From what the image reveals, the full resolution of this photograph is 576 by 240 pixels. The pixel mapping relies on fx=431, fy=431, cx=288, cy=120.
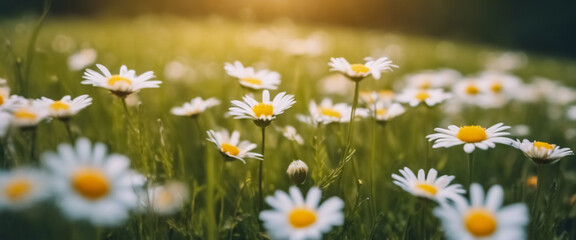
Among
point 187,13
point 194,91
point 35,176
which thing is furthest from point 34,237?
point 187,13

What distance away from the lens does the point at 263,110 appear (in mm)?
877

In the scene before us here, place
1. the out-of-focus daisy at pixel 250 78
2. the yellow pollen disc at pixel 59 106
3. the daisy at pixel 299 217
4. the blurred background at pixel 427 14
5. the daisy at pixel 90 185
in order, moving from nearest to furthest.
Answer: the daisy at pixel 90 185 → the daisy at pixel 299 217 → the yellow pollen disc at pixel 59 106 → the out-of-focus daisy at pixel 250 78 → the blurred background at pixel 427 14

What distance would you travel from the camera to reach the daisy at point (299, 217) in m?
0.60

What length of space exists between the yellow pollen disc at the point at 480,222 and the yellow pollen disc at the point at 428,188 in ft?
0.42

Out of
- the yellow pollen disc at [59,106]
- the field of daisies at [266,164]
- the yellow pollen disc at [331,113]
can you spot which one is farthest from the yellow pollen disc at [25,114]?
the yellow pollen disc at [331,113]

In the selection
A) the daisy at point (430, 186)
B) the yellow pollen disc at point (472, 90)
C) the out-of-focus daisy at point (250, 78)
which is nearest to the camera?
the daisy at point (430, 186)

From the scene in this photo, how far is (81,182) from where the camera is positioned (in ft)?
1.70

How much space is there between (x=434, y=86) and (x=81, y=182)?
1.55 m

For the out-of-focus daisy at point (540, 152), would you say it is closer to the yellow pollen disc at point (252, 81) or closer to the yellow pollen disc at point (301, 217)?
the yellow pollen disc at point (301, 217)

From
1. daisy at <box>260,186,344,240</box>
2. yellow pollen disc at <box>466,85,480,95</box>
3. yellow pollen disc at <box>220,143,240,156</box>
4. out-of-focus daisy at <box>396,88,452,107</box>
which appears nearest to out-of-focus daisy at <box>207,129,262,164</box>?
yellow pollen disc at <box>220,143,240,156</box>

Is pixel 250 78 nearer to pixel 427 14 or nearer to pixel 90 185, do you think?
pixel 90 185

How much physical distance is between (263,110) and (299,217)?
296 millimetres

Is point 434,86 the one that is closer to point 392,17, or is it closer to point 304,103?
point 304,103

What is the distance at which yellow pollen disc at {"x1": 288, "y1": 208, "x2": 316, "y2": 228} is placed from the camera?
2.08 feet
